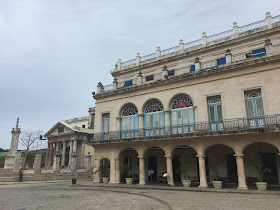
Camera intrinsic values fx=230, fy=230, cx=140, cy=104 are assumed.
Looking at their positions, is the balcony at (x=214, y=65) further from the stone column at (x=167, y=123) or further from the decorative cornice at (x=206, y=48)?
the stone column at (x=167, y=123)

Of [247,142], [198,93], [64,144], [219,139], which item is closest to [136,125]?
[198,93]

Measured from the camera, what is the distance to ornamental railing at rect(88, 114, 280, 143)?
14.2m

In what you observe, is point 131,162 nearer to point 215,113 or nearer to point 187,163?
point 187,163

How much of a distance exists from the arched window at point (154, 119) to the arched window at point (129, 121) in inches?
37.9

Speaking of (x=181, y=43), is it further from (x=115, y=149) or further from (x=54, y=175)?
(x=54, y=175)

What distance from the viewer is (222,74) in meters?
16.5

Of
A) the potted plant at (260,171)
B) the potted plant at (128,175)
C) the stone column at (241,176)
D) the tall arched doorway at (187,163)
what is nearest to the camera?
the potted plant at (260,171)

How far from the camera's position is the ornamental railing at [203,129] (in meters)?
14.2

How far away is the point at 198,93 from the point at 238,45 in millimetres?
6325

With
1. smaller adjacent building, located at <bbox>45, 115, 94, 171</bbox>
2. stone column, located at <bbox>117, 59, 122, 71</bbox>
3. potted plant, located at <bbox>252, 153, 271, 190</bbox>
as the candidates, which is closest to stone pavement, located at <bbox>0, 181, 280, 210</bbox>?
potted plant, located at <bbox>252, 153, 271, 190</bbox>

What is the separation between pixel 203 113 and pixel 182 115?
1.73 metres

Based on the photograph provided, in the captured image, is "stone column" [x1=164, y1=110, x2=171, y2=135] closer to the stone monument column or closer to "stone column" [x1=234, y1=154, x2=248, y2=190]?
"stone column" [x1=234, y1=154, x2=248, y2=190]

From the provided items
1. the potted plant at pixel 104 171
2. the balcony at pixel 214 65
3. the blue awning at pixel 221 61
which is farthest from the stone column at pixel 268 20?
the potted plant at pixel 104 171

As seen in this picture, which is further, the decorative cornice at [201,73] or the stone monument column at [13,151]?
the stone monument column at [13,151]
